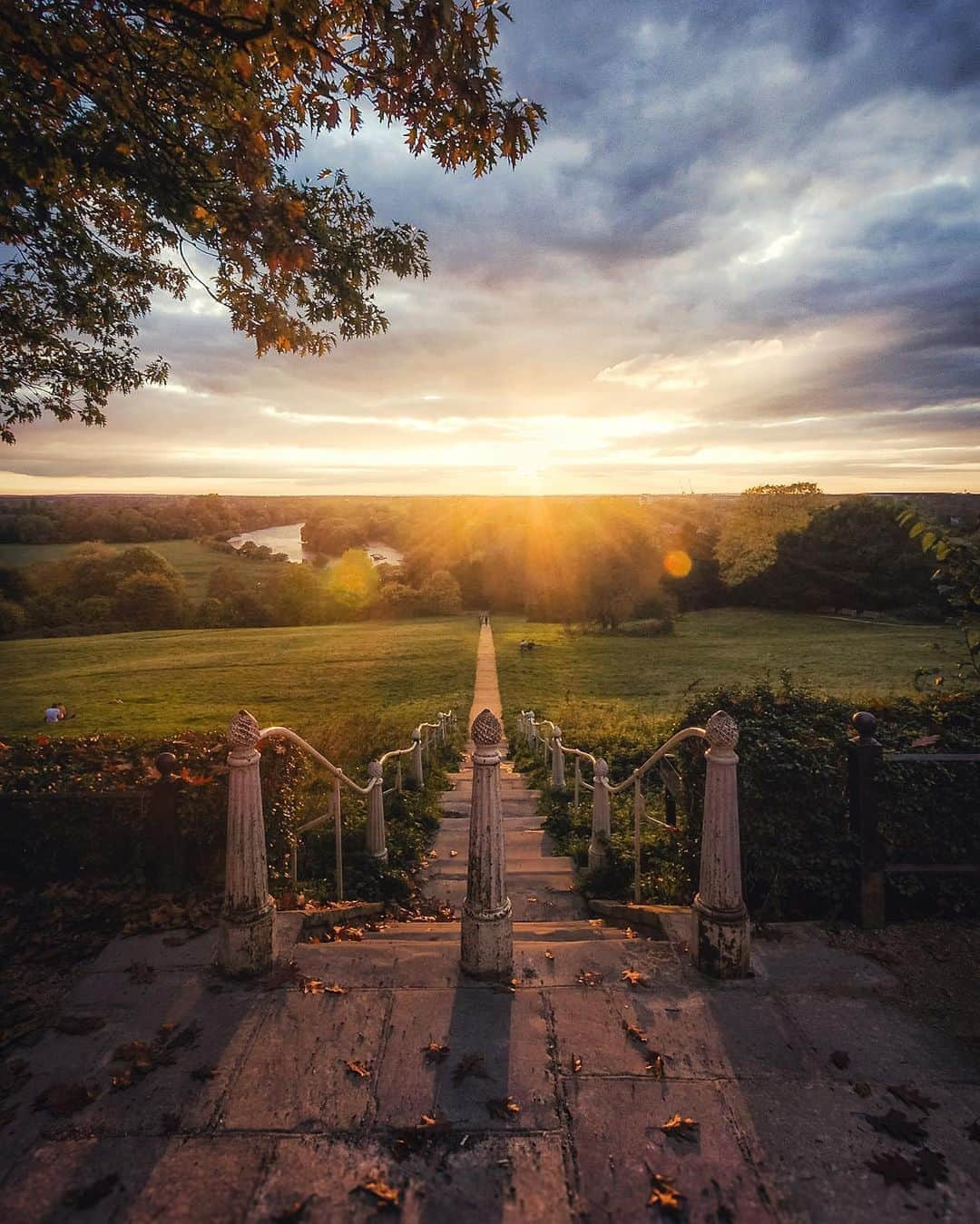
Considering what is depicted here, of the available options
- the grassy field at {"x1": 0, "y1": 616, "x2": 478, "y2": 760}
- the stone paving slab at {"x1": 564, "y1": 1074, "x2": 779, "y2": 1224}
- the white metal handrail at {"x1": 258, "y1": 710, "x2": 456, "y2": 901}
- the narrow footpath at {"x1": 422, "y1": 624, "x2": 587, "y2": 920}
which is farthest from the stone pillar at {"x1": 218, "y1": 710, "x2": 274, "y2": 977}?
the grassy field at {"x1": 0, "y1": 616, "x2": 478, "y2": 760}

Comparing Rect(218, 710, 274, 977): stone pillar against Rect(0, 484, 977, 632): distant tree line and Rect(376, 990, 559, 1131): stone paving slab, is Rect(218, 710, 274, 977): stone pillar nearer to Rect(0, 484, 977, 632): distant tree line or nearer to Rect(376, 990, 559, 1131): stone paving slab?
Rect(376, 990, 559, 1131): stone paving slab

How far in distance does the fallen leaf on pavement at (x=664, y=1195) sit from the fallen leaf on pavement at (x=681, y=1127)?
0.70 feet

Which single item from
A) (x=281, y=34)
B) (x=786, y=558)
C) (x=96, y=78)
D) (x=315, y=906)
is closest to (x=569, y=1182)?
(x=315, y=906)

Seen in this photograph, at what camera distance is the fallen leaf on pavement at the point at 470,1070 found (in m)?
2.97

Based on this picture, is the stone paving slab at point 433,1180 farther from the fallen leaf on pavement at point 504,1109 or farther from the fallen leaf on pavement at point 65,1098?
the fallen leaf on pavement at point 65,1098

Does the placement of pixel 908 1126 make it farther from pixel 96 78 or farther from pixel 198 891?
pixel 96 78

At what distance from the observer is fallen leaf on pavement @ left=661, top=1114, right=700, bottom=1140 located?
104 inches

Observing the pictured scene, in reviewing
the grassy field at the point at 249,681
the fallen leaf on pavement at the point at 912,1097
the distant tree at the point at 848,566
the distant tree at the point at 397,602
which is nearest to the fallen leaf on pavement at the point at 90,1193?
the fallen leaf on pavement at the point at 912,1097

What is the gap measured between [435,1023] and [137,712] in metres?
22.7

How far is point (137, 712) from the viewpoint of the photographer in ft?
73.1

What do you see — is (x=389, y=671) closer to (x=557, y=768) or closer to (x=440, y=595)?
(x=557, y=768)

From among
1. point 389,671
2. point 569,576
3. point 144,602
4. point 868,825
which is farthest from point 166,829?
point 144,602

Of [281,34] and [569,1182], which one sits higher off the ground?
[281,34]

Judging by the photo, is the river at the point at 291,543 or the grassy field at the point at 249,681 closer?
the grassy field at the point at 249,681
